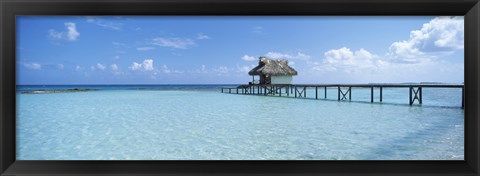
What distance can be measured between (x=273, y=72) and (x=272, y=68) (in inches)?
13.8

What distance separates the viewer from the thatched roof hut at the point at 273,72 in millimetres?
19562

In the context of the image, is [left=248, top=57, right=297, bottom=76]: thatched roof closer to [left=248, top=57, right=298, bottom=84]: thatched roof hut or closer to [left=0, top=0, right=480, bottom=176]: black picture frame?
[left=248, top=57, right=298, bottom=84]: thatched roof hut

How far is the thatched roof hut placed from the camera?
19.6 meters

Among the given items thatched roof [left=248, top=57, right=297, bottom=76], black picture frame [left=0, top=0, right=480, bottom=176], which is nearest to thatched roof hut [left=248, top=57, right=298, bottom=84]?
thatched roof [left=248, top=57, right=297, bottom=76]

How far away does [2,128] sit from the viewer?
65.1 inches

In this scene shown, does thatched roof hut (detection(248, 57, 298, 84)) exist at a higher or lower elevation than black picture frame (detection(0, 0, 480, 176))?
higher

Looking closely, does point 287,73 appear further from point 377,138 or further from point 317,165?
point 317,165
